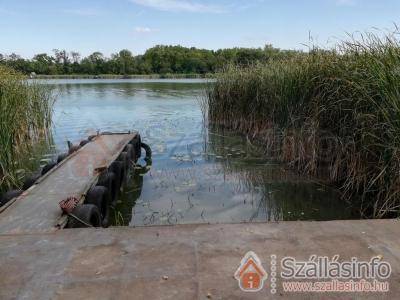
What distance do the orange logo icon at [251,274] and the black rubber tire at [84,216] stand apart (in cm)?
203

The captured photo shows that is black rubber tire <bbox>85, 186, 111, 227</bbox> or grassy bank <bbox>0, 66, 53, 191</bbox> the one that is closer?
black rubber tire <bbox>85, 186, 111, 227</bbox>

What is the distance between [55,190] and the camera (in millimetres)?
5402

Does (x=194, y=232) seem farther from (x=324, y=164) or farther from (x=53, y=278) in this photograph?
(x=324, y=164)

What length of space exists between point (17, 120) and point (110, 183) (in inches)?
172

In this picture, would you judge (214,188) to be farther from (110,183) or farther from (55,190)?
(55,190)

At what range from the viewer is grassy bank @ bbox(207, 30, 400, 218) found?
5105 millimetres

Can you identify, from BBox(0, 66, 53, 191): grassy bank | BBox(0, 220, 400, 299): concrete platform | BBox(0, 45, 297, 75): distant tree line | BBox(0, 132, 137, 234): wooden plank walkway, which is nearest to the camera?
BBox(0, 220, 400, 299): concrete platform

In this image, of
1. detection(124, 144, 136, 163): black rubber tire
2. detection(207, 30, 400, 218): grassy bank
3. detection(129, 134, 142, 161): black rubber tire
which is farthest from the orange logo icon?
detection(129, 134, 142, 161): black rubber tire

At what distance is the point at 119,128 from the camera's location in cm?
1547

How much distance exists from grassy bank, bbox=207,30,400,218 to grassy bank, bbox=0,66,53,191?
520cm

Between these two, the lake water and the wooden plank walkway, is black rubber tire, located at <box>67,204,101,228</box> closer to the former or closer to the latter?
the wooden plank walkway

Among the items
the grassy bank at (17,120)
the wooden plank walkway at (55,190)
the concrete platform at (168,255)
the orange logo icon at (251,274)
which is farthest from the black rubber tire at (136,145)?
the orange logo icon at (251,274)

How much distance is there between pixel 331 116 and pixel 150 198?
343cm

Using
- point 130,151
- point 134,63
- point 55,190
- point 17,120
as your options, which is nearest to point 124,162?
point 130,151
